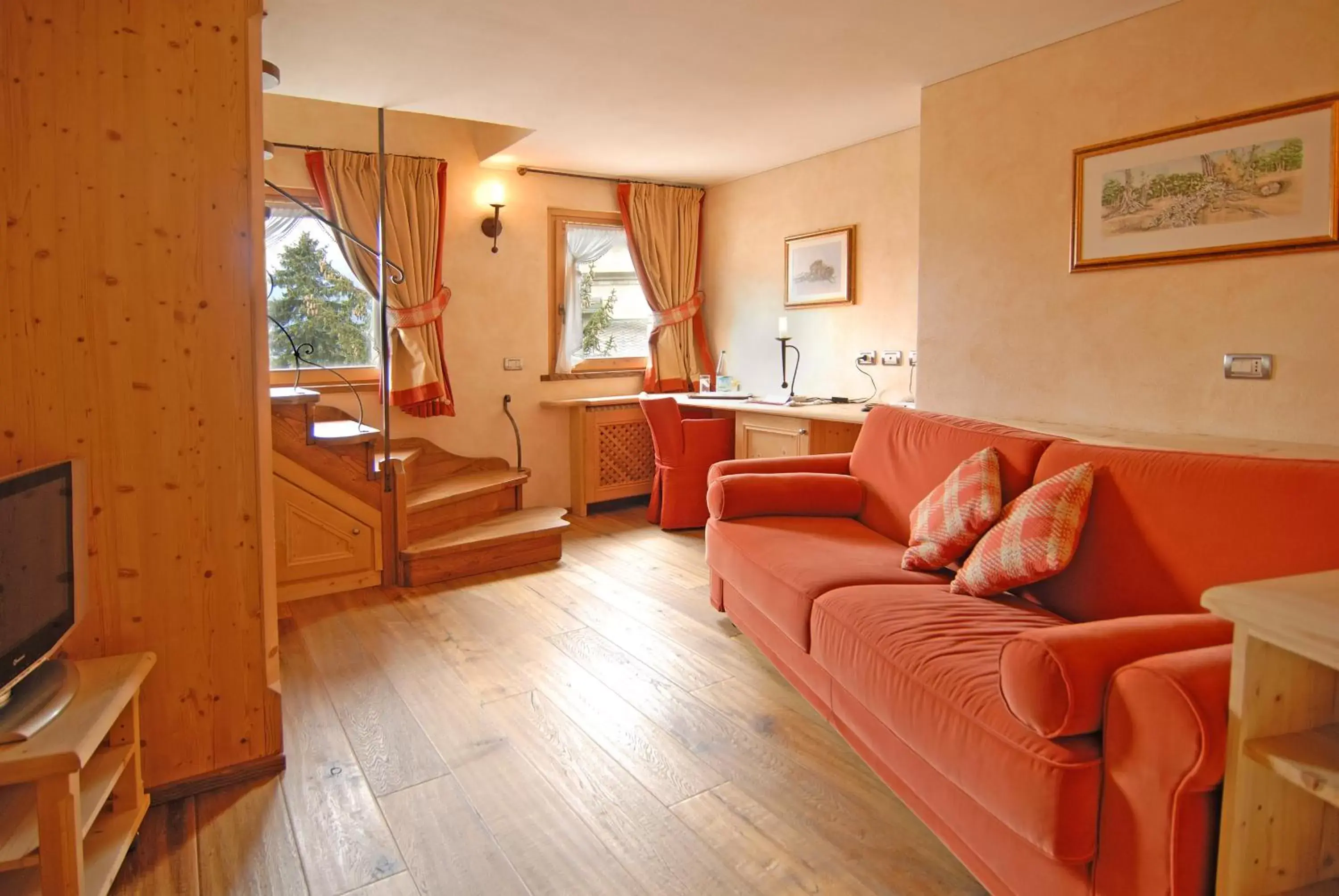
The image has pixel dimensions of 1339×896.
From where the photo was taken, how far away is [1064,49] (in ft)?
10.2

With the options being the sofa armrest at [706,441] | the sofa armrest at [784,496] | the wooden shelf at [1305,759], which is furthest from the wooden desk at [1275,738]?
the sofa armrest at [706,441]

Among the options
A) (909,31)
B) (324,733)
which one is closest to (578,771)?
(324,733)

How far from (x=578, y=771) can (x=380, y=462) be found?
2195 mm

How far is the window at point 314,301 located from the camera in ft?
14.7

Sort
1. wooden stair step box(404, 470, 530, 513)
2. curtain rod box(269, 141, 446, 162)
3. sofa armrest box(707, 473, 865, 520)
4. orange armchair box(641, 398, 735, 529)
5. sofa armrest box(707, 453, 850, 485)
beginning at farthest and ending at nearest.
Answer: orange armchair box(641, 398, 735, 529), curtain rod box(269, 141, 446, 162), wooden stair step box(404, 470, 530, 513), sofa armrest box(707, 453, 850, 485), sofa armrest box(707, 473, 865, 520)

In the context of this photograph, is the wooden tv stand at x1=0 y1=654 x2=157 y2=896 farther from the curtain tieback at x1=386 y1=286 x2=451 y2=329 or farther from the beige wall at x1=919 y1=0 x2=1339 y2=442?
the beige wall at x1=919 y1=0 x2=1339 y2=442

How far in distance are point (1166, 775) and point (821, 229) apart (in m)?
4.24

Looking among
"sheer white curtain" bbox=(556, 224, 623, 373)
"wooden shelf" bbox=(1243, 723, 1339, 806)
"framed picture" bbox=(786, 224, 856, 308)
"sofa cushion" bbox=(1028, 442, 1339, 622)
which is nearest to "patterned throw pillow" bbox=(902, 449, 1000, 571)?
"sofa cushion" bbox=(1028, 442, 1339, 622)

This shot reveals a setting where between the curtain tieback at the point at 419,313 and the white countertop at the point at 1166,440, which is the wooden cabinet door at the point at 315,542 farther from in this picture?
the white countertop at the point at 1166,440

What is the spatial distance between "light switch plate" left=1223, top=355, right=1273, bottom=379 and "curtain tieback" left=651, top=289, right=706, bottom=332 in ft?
12.3

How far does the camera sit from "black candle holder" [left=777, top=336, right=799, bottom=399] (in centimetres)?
539

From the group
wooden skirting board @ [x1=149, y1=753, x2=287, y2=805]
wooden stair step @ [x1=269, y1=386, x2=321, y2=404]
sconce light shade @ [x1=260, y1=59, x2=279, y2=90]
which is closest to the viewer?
wooden skirting board @ [x1=149, y1=753, x2=287, y2=805]

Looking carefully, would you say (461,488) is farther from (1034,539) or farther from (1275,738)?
(1275,738)

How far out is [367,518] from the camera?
3.95 m
